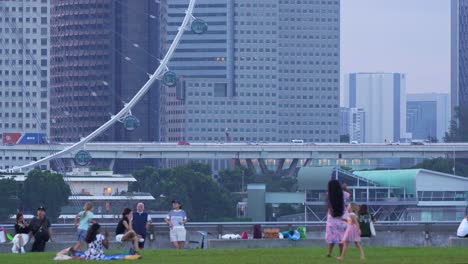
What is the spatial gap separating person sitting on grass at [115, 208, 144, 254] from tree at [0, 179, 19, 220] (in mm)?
81167

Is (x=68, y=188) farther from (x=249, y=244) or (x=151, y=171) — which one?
(x=249, y=244)

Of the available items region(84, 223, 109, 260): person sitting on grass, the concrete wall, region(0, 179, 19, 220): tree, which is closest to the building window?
region(0, 179, 19, 220): tree

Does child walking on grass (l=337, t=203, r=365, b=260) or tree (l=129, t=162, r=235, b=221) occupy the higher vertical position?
child walking on grass (l=337, t=203, r=365, b=260)

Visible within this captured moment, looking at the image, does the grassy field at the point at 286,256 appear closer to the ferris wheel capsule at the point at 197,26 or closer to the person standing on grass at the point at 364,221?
the person standing on grass at the point at 364,221

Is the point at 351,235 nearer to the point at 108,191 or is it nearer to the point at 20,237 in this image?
the point at 20,237

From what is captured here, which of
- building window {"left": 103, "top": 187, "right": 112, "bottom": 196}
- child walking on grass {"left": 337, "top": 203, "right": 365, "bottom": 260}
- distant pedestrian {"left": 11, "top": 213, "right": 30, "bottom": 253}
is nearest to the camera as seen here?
child walking on grass {"left": 337, "top": 203, "right": 365, "bottom": 260}

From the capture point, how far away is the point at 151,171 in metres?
177

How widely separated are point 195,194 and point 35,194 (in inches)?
721

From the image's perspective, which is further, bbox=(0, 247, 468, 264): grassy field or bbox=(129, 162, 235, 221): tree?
bbox=(129, 162, 235, 221): tree

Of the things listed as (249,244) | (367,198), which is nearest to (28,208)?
(367,198)

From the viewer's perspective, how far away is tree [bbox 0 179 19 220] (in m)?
136

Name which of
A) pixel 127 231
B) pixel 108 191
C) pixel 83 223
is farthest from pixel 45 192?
pixel 83 223

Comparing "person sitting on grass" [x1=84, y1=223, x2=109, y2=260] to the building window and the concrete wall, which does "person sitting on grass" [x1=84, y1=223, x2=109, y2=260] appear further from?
the building window

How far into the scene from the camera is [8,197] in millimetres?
137875
